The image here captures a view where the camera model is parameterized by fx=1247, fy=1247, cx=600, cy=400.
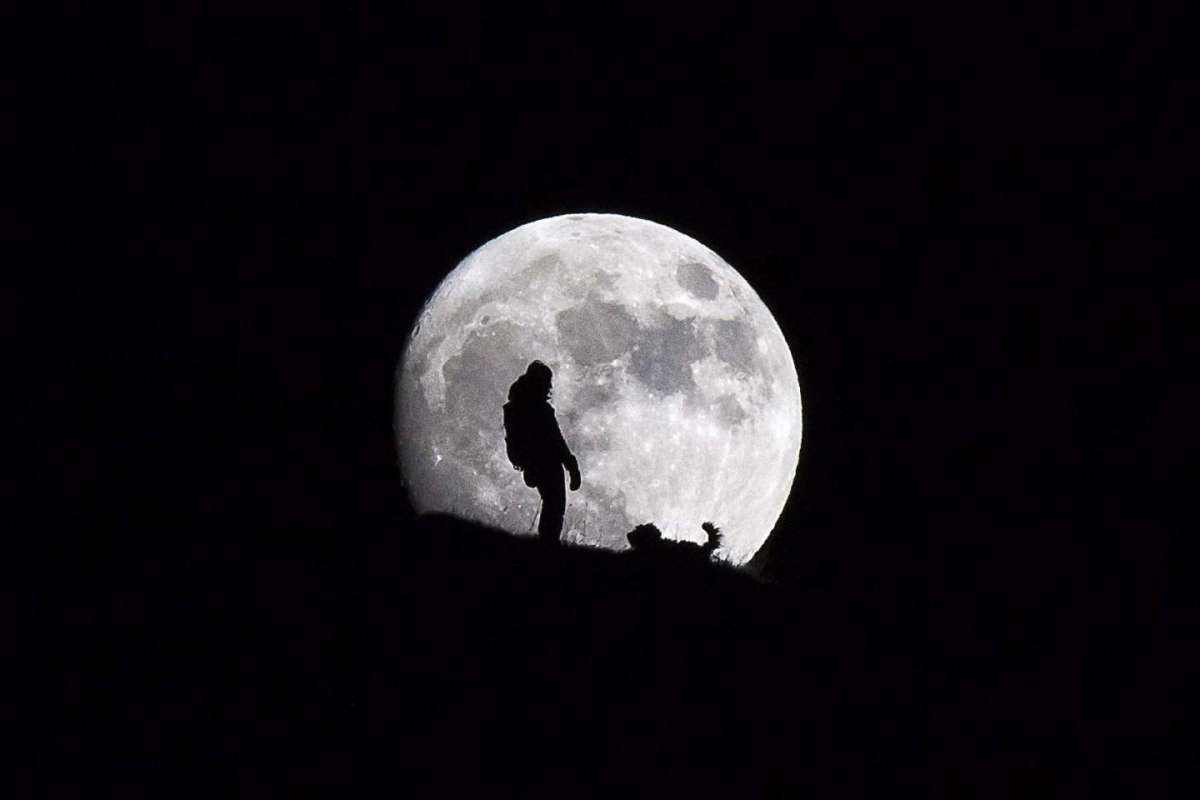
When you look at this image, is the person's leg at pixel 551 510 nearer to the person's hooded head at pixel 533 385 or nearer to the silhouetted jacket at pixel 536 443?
the silhouetted jacket at pixel 536 443

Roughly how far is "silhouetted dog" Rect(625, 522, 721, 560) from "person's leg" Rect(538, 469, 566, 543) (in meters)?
0.35

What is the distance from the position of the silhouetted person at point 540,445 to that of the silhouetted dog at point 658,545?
1.24 ft

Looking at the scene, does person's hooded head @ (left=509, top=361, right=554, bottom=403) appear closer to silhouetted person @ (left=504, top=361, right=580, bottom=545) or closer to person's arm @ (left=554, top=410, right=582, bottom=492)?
silhouetted person @ (left=504, top=361, right=580, bottom=545)

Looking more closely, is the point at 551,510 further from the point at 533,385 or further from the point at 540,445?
the point at 533,385

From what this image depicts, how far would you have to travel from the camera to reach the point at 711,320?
6.49 m

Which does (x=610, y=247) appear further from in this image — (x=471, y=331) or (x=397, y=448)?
(x=397, y=448)

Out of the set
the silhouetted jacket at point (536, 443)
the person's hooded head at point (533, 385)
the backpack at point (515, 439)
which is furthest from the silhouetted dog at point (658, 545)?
the person's hooded head at point (533, 385)

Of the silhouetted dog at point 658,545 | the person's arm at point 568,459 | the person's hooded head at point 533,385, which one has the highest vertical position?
the person's hooded head at point 533,385

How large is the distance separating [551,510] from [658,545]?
557 millimetres

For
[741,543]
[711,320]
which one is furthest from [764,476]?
[711,320]

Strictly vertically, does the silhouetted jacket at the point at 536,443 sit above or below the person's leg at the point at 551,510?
above

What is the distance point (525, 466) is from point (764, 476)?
1.37m

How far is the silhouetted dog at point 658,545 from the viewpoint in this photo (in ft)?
20.0

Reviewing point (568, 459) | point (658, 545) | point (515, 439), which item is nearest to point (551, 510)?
point (568, 459)
